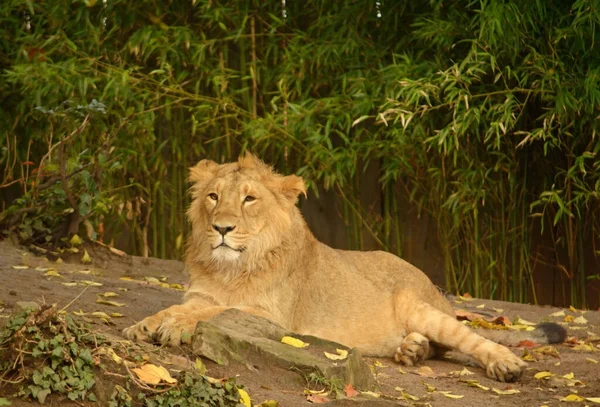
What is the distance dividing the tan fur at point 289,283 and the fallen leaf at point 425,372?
130mm

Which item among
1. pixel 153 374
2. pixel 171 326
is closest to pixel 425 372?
pixel 171 326

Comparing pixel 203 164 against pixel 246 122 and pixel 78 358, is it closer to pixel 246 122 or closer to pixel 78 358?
pixel 78 358

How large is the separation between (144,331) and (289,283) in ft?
3.58

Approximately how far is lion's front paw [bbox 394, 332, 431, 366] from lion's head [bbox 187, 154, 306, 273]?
98 centimetres

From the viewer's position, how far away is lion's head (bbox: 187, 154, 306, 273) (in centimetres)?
590

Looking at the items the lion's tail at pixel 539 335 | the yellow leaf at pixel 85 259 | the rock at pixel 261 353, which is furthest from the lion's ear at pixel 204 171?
the yellow leaf at pixel 85 259

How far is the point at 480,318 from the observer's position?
8102 millimetres

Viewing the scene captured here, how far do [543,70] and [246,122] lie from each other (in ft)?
8.89

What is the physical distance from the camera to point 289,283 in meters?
6.15

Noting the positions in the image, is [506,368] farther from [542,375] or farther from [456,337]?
[456,337]

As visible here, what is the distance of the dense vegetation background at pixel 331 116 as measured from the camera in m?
8.62

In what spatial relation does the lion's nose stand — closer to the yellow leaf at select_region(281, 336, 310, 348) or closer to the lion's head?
the lion's head

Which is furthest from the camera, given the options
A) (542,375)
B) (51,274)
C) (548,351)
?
(51,274)

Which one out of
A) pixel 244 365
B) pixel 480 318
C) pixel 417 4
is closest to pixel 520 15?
pixel 417 4
